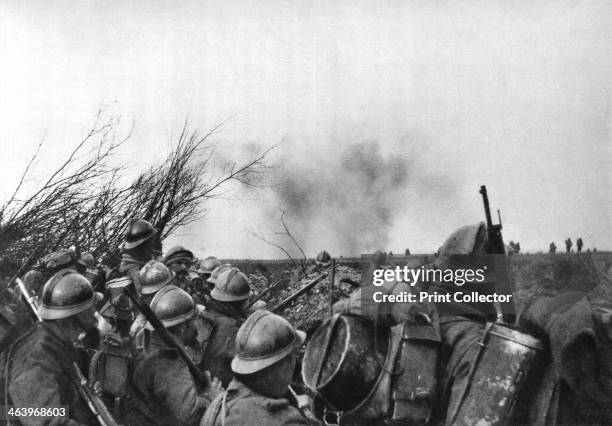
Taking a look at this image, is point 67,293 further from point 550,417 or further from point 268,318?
point 550,417

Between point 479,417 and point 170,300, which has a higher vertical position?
point 170,300

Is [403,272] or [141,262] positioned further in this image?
[141,262]

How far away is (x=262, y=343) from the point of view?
2604mm

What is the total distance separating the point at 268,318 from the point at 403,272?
1.22 m

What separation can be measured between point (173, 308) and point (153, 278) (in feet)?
6.18

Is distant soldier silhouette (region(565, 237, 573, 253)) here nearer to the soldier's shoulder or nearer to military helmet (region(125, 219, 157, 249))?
military helmet (region(125, 219, 157, 249))

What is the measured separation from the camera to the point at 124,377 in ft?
13.7

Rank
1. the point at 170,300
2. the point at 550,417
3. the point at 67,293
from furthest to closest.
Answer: the point at 170,300, the point at 67,293, the point at 550,417

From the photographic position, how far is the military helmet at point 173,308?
443 centimetres

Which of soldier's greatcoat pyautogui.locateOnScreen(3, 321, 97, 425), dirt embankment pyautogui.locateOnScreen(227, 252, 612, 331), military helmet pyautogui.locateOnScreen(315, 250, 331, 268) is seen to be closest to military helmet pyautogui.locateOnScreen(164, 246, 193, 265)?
dirt embankment pyautogui.locateOnScreen(227, 252, 612, 331)

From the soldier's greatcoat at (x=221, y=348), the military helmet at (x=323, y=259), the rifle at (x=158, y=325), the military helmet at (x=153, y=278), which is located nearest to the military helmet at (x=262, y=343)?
the rifle at (x=158, y=325)

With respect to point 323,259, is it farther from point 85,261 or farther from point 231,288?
point 231,288

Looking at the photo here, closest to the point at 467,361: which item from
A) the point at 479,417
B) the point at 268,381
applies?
the point at 479,417

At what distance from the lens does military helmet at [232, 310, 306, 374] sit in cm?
257
